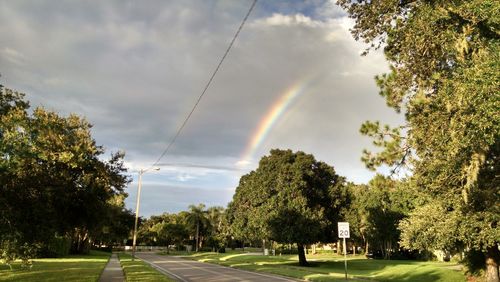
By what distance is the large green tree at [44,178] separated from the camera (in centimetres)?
1523

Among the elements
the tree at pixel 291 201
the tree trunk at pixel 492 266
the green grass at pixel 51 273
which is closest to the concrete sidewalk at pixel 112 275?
the green grass at pixel 51 273

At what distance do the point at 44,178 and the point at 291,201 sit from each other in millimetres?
23400

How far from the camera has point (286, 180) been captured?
3931 centimetres

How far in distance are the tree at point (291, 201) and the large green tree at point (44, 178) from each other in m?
16.2

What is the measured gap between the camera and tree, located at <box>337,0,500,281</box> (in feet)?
30.4

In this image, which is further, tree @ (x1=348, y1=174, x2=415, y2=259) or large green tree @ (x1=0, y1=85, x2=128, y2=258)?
tree @ (x1=348, y1=174, x2=415, y2=259)

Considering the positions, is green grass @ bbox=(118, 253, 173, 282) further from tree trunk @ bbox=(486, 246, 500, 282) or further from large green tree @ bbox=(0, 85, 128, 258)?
tree trunk @ bbox=(486, 246, 500, 282)

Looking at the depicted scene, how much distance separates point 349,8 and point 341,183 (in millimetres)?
29190

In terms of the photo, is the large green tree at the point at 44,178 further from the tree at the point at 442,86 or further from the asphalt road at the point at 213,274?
the tree at the point at 442,86

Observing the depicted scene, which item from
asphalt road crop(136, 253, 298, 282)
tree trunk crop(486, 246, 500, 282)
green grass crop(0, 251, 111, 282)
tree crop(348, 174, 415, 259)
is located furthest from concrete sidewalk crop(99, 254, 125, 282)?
tree crop(348, 174, 415, 259)

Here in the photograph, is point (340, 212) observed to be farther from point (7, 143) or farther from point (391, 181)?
point (7, 143)

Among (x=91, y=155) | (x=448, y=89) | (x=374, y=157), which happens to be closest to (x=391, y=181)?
(x=374, y=157)

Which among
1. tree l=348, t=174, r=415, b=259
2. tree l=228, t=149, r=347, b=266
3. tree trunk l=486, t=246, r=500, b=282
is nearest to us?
tree trunk l=486, t=246, r=500, b=282

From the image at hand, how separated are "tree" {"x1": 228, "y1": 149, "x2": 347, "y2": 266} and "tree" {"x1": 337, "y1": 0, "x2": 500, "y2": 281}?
2128 centimetres
